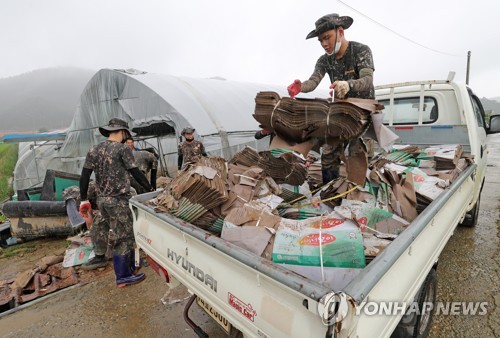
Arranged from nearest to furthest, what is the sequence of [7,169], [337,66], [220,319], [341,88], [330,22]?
1. [220,319]
2. [341,88]
3. [330,22]
4. [337,66]
5. [7,169]

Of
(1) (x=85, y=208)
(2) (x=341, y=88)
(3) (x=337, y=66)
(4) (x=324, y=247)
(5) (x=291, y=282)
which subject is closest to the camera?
(5) (x=291, y=282)

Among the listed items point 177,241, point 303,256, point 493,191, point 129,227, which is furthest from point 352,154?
point 493,191

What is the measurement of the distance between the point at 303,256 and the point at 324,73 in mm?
2161

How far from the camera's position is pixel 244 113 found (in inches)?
359

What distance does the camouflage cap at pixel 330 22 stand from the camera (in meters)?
2.46

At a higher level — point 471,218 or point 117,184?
point 117,184

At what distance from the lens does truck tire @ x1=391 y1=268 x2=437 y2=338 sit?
65.8 inches

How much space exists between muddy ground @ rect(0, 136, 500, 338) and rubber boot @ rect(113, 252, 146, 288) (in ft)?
0.28

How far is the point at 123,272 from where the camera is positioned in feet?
10.8

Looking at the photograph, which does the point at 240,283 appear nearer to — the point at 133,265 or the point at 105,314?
the point at 105,314

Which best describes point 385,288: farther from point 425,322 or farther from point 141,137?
point 141,137

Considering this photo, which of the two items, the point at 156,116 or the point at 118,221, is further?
the point at 156,116

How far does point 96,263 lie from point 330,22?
4101 mm

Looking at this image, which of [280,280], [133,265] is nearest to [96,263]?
[133,265]
